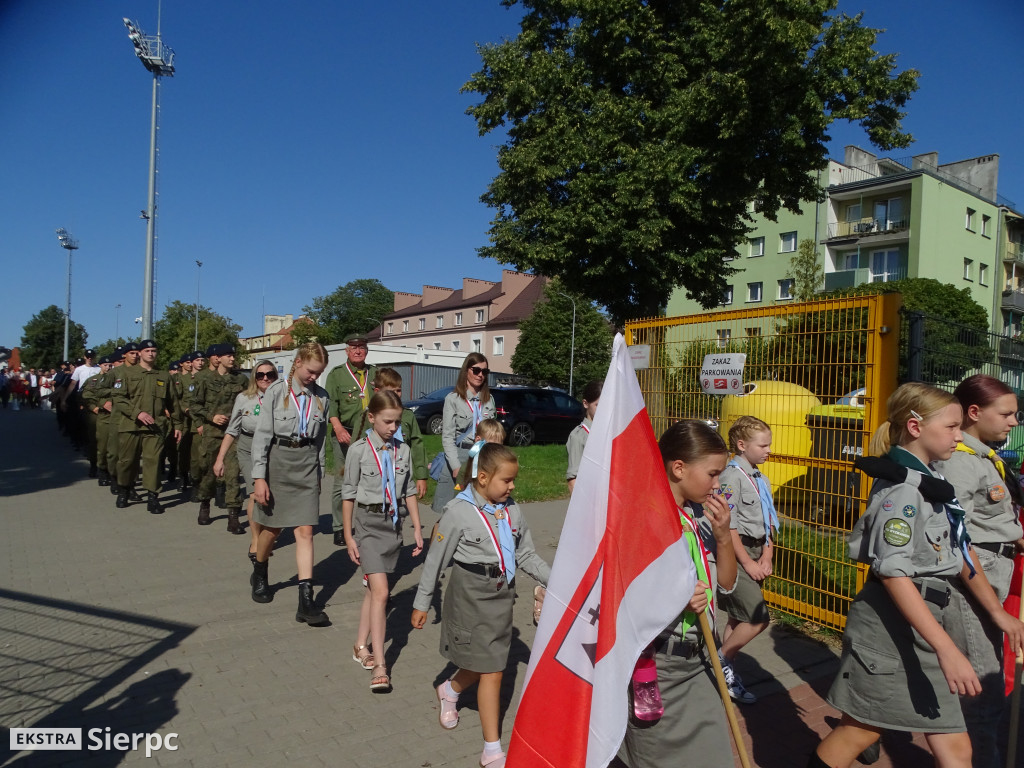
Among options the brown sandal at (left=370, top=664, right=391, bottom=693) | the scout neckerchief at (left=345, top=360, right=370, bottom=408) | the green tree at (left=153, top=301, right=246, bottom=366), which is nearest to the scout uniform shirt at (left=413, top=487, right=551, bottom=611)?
the brown sandal at (left=370, top=664, right=391, bottom=693)

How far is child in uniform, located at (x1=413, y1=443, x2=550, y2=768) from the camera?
3.41 meters

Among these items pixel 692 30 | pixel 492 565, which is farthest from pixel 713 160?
pixel 492 565

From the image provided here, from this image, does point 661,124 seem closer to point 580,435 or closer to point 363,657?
point 580,435

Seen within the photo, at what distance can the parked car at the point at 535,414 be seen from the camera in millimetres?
20094

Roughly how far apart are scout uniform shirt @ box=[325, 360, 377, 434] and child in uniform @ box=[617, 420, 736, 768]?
5170 mm

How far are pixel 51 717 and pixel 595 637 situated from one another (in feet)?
10.6

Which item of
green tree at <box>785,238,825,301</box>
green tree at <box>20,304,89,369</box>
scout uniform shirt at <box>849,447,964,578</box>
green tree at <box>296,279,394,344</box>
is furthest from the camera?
green tree at <box>296,279,394,344</box>

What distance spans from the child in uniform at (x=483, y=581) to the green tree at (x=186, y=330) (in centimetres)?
4380

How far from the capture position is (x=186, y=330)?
49156 mm

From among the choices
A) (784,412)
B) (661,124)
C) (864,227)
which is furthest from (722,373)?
(864,227)

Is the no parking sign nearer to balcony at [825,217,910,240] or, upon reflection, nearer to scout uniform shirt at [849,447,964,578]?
scout uniform shirt at [849,447,964,578]

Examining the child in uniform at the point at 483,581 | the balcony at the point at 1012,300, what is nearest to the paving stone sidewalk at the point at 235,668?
the child in uniform at the point at 483,581

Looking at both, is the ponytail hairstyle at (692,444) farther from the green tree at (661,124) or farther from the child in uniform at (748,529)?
the green tree at (661,124)

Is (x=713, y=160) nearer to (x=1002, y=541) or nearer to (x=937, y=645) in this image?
(x=1002, y=541)
